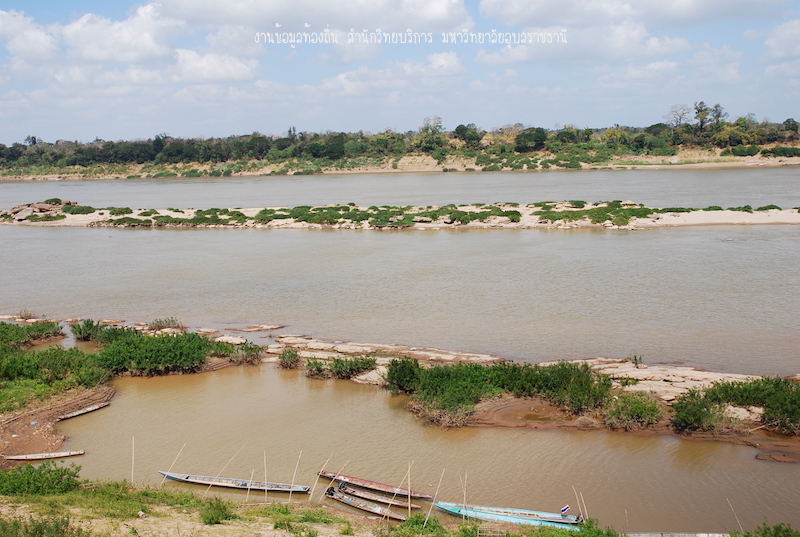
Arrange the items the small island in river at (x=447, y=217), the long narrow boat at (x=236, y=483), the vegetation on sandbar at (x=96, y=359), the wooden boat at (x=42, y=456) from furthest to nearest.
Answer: the small island in river at (x=447, y=217) → the vegetation on sandbar at (x=96, y=359) → the wooden boat at (x=42, y=456) → the long narrow boat at (x=236, y=483)

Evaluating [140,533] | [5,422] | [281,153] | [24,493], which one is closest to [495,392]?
[140,533]

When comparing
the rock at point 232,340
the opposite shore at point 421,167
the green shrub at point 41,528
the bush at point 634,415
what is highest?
the opposite shore at point 421,167

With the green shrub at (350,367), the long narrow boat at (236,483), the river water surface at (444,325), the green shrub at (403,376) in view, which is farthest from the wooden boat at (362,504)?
the green shrub at (350,367)

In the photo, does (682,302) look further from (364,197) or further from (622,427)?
(364,197)

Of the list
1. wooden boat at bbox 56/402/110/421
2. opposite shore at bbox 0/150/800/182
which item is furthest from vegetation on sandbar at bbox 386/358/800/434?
opposite shore at bbox 0/150/800/182

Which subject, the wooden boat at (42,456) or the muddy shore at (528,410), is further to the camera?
the muddy shore at (528,410)

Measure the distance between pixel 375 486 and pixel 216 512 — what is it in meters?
1.95

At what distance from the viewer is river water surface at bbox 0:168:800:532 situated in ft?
27.0

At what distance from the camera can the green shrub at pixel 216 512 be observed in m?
6.60

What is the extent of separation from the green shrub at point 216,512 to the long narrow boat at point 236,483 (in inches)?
30.3

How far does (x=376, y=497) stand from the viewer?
762 cm

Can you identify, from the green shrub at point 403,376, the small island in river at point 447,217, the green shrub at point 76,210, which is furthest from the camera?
the green shrub at point 76,210

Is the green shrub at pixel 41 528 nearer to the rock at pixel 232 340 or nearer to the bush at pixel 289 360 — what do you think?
the bush at pixel 289 360

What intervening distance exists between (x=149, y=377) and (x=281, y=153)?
3016 inches
